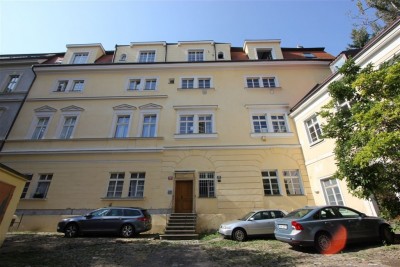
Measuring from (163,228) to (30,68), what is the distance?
59.3 feet

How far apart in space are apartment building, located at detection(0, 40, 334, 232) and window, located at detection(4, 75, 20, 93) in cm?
211

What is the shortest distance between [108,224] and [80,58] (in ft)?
50.9

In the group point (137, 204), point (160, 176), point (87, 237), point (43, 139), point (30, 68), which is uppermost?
point (30, 68)

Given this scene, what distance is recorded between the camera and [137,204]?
13.7 meters

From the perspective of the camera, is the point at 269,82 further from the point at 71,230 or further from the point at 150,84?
the point at 71,230

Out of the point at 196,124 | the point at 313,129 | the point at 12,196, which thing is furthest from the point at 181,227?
the point at 313,129

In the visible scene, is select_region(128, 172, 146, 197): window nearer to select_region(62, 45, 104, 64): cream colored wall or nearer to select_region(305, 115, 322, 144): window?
select_region(305, 115, 322, 144): window

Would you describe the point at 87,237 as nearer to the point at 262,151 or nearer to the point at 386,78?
the point at 262,151

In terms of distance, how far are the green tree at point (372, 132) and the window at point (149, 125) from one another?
11.2 m

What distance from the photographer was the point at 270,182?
14.5m

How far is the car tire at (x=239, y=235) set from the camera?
1002cm

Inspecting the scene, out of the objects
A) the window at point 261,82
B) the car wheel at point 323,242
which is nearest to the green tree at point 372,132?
the car wheel at point 323,242

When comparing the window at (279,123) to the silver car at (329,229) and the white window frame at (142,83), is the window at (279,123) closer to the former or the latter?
the silver car at (329,229)

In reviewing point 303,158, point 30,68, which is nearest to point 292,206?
point 303,158
